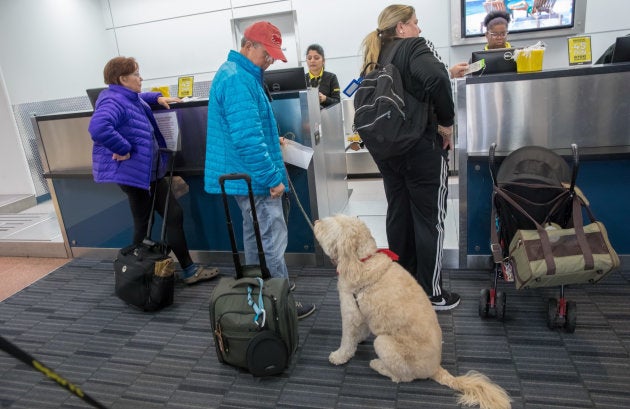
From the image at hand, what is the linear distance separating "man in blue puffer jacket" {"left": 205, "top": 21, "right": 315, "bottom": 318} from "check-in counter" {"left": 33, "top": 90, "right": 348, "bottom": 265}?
28.1 inches

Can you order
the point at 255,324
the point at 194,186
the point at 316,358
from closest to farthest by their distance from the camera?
1. the point at 255,324
2. the point at 316,358
3. the point at 194,186

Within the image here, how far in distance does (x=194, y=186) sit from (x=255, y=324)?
5.86 ft

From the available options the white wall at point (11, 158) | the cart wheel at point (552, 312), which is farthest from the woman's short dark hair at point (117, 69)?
the white wall at point (11, 158)

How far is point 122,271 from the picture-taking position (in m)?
2.87

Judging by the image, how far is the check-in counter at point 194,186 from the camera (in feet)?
10.8

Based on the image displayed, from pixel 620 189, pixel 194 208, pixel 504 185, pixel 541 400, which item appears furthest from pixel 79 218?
pixel 620 189

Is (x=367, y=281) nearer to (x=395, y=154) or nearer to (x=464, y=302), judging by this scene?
(x=395, y=154)

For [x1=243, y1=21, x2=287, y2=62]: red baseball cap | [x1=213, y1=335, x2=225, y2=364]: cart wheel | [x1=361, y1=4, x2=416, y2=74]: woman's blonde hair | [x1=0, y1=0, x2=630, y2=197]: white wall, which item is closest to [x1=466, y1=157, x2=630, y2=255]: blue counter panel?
[x1=361, y1=4, x2=416, y2=74]: woman's blonde hair

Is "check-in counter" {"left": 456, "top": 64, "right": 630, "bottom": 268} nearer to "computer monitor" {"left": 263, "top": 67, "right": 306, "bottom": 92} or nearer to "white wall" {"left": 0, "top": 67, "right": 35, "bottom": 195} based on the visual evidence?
"computer monitor" {"left": 263, "top": 67, "right": 306, "bottom": 92}

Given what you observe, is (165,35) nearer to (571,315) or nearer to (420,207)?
(420,207)

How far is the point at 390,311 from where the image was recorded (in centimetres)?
194

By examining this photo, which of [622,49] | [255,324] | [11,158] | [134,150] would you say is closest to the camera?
[255,324]

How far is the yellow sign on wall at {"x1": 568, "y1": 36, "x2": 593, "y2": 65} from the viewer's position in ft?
10.1

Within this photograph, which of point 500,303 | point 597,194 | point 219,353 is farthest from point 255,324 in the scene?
point 597,194
